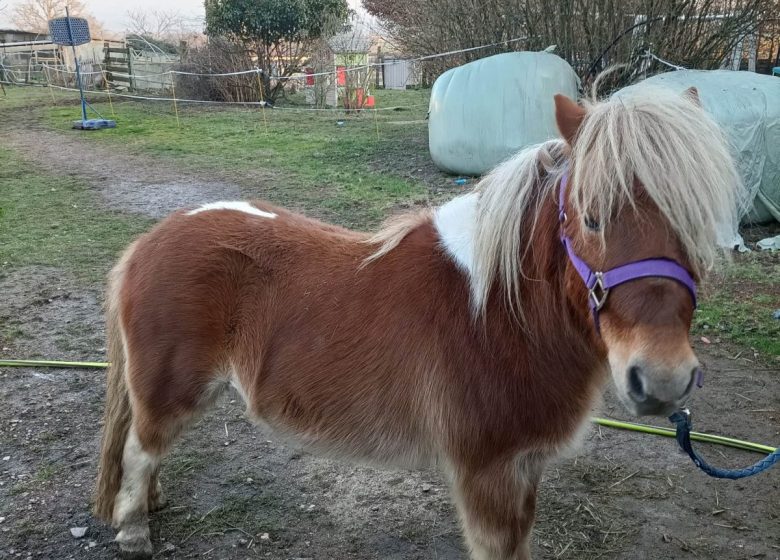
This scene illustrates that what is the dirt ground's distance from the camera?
8.57 ft

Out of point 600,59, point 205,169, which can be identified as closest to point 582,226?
point 600,59

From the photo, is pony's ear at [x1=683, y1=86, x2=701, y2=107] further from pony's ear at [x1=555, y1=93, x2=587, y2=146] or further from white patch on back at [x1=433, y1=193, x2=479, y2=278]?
white patch on back at [x1=433, y1=193, x2=479, y2=278]

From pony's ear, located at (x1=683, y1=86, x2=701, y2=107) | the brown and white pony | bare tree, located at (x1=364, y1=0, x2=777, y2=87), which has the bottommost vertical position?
the brown and white pony

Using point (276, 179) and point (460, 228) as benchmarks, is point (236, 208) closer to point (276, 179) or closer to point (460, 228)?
point (460, 228)

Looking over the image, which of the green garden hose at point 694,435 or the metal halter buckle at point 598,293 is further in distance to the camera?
the green garden hose at point 694,435

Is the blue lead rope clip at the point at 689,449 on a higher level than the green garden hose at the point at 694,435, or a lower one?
higher

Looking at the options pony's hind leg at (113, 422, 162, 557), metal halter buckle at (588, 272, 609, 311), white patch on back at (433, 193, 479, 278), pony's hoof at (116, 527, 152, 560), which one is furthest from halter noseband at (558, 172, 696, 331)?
pony's hoof at (116, 527, 152, 560)

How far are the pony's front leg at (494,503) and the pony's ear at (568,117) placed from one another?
1019mm

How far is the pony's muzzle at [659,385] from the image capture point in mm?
1390

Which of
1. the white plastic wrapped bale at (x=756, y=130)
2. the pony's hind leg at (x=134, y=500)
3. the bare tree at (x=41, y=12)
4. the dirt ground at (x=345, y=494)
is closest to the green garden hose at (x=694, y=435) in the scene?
the dirt ground at (x=345, y=494)

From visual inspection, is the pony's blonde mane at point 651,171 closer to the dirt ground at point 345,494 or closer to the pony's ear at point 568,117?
the pony's ear at point 568,117

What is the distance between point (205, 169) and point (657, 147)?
894 cm

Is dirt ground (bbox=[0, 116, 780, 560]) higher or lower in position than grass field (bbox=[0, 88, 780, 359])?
lower

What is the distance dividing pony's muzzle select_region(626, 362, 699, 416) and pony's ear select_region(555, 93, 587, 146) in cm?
68
